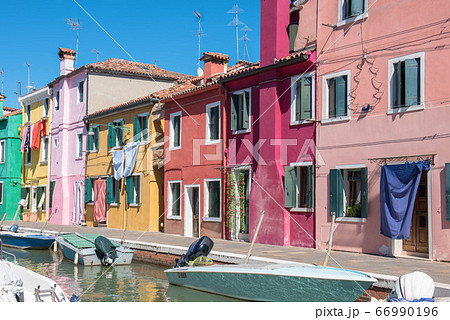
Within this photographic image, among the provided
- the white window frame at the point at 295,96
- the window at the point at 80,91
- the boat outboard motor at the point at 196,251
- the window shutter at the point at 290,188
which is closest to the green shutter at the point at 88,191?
the window at the point at 80,91

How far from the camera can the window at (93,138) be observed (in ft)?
99.3

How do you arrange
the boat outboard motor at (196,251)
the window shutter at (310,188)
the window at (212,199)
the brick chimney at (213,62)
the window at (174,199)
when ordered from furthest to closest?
the brick chimney at (213,62) < the window at (174,199) < the window at (212,199) < the window shutter at (310,188) < the boat outboard motor at (196,251)

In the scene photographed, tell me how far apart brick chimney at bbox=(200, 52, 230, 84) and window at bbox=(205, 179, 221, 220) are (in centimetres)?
502

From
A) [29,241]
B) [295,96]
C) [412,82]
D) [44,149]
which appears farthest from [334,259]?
[44,149]

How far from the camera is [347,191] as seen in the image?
1642cm

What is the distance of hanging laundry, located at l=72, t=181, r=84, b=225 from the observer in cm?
3147

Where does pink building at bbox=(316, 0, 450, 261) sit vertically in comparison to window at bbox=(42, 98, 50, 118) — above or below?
below

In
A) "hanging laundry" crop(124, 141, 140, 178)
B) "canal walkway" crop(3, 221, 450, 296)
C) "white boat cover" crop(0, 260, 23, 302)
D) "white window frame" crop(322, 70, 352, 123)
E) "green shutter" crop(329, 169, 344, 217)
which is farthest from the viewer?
"hanging laundry" crop(124, 141, 140, 178)

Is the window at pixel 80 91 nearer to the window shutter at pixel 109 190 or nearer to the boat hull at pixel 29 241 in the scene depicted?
the window shutter at pixel 109 190

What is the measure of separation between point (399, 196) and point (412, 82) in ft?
9.72

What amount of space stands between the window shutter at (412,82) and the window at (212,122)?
8518 millimetres

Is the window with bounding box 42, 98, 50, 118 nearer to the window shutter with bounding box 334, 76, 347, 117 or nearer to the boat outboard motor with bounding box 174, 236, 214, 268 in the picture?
the window shutter with bounding box 334, 76, 347, 117

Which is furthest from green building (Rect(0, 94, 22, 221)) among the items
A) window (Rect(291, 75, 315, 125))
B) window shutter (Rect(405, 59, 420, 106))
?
window shutter (Rect(405, 59, 420, 106))

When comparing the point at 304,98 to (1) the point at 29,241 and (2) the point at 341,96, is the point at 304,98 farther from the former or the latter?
(1) the point at 29,241
